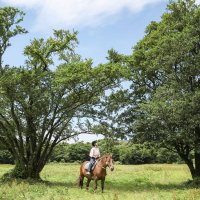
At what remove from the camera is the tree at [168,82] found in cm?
2791

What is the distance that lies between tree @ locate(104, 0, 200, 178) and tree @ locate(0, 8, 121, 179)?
10.0 feet

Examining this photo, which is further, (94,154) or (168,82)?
(168,82)

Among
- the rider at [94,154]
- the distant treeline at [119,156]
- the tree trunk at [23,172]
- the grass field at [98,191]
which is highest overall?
the distant treeline at [119,156]

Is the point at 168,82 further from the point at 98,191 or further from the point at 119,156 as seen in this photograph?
the point at 119,156

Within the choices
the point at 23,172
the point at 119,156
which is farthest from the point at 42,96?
the point at 119,156

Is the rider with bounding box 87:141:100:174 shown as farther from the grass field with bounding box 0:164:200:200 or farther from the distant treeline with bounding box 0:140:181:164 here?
the distant treeline with bounding box 0:140:181:164

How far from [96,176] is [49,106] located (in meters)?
8.95

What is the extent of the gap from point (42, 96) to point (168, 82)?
986cm

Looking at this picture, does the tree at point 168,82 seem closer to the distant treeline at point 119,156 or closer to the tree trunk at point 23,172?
the tree trunk at point 23,172

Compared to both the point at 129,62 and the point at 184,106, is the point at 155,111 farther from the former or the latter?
the point at 129,62

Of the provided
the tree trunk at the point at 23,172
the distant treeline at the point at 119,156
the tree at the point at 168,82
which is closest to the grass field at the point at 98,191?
the tree trunk at the point at 23,172

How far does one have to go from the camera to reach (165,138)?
95.6 feet

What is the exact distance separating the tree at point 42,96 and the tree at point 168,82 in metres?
3.05

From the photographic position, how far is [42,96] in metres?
31.1
